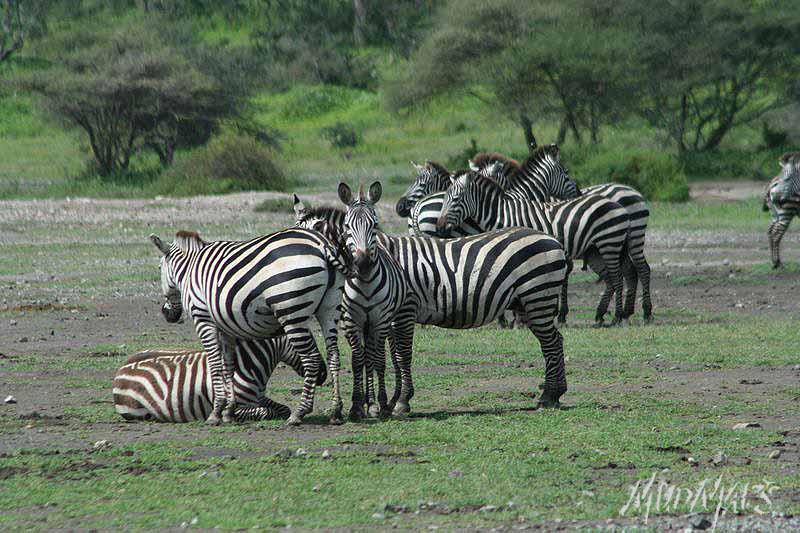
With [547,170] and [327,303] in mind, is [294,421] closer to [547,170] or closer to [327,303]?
[327,303]

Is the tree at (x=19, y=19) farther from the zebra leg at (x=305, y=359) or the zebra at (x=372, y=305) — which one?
the zebra leg at (x=305, y=359)

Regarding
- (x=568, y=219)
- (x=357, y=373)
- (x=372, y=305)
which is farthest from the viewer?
(x=568, y=219)

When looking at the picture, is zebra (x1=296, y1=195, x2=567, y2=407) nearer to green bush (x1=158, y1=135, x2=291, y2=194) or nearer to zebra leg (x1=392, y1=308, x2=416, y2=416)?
zebra leg (x1=392, y1=308, x2=416, y2=416)

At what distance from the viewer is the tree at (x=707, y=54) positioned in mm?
38438

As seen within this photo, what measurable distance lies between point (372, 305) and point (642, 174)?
2445 centimetres

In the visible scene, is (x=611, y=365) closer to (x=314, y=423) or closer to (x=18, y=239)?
(x=314, y=423)

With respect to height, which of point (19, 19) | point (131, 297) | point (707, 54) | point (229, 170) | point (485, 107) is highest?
point (19, 19)

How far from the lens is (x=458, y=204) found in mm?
13648

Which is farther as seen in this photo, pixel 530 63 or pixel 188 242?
pixel 530 63

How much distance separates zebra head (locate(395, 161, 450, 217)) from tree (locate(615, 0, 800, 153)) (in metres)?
23.3

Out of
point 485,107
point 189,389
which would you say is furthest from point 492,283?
point 485,107

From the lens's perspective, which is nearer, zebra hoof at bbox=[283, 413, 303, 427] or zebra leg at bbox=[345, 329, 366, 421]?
zebra hoof at bbox=[283, 413, 303, 427]

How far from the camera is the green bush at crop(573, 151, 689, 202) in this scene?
1244 inches

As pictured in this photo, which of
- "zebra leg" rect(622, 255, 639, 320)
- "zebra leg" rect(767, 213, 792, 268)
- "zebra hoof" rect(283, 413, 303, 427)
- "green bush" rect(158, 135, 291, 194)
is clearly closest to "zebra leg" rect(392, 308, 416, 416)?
"zebra hoof" rect(283, 413, 303, 427)
